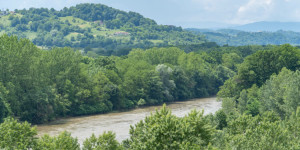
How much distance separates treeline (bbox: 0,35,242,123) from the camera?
288ft

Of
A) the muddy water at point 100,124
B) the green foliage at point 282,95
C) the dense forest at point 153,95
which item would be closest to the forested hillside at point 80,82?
the dense forest at point 153,95

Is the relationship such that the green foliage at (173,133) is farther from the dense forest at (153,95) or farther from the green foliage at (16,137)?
the green foliage at (16,137)

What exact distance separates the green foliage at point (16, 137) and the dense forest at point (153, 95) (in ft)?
0.29

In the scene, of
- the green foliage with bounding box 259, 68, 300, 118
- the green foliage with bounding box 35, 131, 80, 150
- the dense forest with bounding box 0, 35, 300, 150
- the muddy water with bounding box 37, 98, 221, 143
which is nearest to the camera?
the green foliage with bounding box 35, 131, 80, 150

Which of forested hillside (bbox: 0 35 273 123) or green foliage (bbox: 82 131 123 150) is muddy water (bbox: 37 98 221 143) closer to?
forested hillside (bbox: 0 35 273 123)

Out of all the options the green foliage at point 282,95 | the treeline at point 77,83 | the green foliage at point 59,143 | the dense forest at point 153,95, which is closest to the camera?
the green foliage at point 59,143

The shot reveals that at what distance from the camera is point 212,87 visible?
14962 cm

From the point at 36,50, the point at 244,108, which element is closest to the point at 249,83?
the point at 244,108

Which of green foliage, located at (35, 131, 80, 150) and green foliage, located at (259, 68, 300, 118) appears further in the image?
green foliage, located at (259, 68, 300, 118)

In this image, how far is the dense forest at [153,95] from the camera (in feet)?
129

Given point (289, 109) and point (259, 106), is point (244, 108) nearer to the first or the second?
point (259, 106)

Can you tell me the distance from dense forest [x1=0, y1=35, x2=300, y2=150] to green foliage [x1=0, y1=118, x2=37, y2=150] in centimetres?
9

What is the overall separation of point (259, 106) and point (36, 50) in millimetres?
46213

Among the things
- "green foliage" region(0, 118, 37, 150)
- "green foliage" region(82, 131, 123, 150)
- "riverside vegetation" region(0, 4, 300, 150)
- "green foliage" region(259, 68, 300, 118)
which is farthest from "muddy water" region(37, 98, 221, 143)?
"green foliage" region(82, 131, 123, 150)
